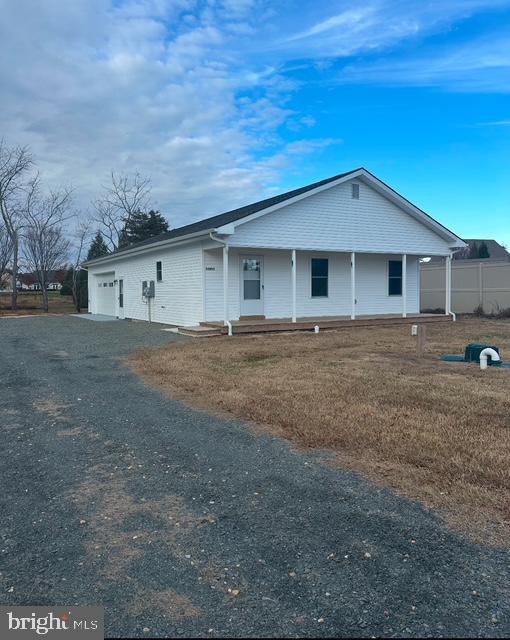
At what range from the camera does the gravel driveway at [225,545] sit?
2.20m

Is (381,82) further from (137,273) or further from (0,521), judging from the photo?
(0,521)

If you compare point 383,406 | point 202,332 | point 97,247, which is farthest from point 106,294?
point 383,406

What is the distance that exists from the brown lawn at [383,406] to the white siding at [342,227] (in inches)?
195

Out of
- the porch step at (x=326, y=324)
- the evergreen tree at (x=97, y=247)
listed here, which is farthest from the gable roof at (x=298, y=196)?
the evergreen tree at (x=97, y=247)

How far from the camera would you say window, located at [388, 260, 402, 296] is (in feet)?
64.5

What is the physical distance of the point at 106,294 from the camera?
85.1 ft

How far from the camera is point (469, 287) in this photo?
72.6 ft

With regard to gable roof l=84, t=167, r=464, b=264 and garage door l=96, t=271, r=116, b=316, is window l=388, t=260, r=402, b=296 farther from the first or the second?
garage door l=96, t=271, r=116, b=316

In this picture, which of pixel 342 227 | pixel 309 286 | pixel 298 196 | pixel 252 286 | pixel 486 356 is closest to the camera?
pixel 486 356

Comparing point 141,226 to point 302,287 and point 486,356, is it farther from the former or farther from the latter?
point 486,356

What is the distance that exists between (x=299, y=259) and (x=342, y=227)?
71.5 inches

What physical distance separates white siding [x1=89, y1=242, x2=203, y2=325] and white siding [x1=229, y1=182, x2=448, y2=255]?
7.23 feet

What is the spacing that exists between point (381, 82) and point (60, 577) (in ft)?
49.3

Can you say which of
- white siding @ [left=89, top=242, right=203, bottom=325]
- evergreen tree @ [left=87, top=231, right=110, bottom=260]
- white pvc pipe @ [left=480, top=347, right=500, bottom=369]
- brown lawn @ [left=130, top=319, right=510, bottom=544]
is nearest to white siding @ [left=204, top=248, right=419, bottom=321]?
white siding @ [left=89, top=242, right=203, bottom=325]
